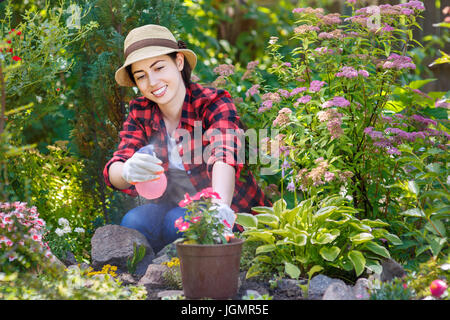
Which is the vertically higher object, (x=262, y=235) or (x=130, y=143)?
(x=130, y=143)

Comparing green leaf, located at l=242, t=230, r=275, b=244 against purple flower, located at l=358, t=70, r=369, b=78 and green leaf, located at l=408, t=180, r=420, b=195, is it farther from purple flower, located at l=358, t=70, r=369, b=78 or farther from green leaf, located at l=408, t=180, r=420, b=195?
purple flower, located at l=358, t=70, r=369, b=78

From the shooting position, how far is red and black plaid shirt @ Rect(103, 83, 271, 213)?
9.73 ft

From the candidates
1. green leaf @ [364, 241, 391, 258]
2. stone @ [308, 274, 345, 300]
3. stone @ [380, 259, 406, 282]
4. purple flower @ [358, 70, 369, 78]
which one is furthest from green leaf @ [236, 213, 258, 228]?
purple flower @ [358, 70, 369, 78]

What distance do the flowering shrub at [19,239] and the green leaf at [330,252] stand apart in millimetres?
1359

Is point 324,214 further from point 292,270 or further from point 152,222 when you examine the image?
point 152,222

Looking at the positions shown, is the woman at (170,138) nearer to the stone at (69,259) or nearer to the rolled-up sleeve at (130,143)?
the rolled-up sleeve at (130,143)

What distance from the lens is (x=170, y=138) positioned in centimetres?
316

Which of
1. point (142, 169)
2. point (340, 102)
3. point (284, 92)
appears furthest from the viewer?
point (284, 92)

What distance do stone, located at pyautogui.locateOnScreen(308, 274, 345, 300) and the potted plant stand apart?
390 millimetres

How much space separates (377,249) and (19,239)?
5.96ft

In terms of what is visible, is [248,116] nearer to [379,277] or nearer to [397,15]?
[397,15]

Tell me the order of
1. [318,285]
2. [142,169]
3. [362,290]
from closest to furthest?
[362,290]
[318,285]
[142,169]

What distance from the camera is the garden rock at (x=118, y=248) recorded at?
3.02 meters

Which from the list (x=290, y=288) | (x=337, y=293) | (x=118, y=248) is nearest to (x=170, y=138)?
(x=118, y=248)
